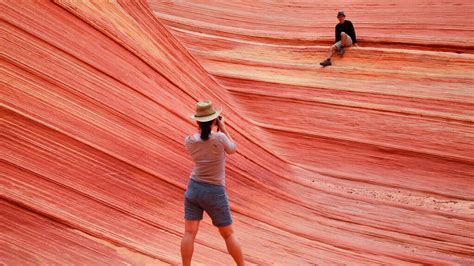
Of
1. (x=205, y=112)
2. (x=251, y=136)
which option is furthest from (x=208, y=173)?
(x=251, y=136)

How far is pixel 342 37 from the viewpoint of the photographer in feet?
29.5

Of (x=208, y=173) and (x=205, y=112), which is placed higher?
(x=205, y=112)

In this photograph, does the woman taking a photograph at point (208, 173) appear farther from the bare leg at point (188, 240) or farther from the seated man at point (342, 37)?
the seated man at point (342, 37)

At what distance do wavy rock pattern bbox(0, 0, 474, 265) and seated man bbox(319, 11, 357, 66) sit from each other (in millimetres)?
163

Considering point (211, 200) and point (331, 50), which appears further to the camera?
point (331, 50)

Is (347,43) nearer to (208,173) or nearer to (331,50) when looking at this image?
(331,50)

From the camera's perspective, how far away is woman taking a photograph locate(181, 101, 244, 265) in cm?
436

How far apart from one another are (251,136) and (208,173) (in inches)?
128

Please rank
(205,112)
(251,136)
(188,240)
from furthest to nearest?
(251,136) → (188,240) → (205,112)

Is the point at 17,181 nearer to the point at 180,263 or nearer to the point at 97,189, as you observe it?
the point at 97,189

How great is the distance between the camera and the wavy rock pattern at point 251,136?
5316 mm

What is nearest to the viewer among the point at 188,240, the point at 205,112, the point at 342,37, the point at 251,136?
the point at 205,112

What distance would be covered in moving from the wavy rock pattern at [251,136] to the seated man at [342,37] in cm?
16

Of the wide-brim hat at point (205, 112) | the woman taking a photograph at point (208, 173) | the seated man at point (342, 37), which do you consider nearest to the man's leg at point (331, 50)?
the seated man at point (342, 37)
